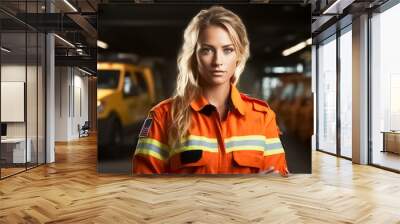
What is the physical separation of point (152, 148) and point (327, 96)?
5.70m

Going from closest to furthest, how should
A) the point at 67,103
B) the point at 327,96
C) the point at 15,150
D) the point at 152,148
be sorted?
the point at 152,148 < the point at 15,150 < the point at 327,96 < the point at 67,103

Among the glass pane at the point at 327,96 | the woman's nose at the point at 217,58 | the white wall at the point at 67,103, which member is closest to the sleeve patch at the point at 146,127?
the woman's nose at the point at 217,58

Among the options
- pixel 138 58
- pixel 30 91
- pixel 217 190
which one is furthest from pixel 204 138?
pixel 30 91

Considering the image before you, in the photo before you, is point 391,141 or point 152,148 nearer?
point 152,148

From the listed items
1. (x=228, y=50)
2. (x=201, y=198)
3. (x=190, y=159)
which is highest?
(x=228, y=50)

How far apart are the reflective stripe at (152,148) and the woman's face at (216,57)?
127cm

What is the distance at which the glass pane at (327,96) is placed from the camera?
9.99m

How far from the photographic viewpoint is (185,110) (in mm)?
6449

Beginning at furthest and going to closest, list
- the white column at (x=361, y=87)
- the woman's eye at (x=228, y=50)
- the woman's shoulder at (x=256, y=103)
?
the white column at (x=361, y=87), the woman's shoulder at (x=256, y=103), the woman's eye at (x=228, y=50)

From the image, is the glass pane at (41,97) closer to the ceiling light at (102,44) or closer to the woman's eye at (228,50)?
the ceiling light at (102,44)

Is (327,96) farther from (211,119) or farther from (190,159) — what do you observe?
(190,159)

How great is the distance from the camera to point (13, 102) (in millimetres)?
6836

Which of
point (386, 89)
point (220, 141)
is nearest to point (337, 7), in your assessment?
point (386, 89)

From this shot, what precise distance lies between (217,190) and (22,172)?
3742mm
